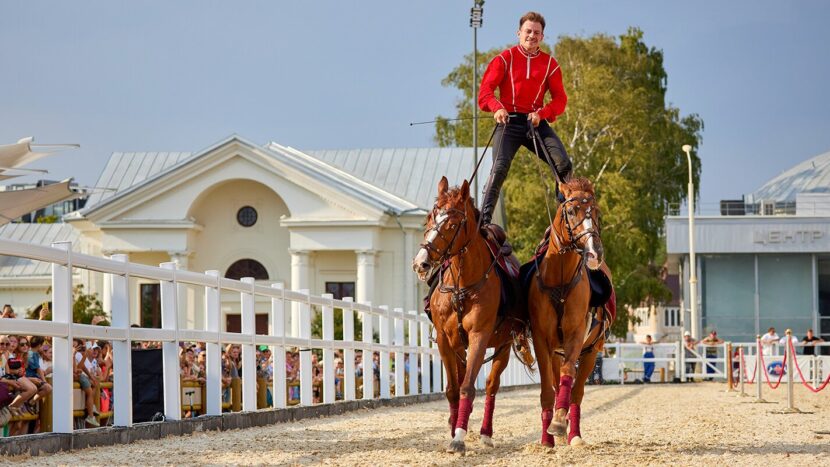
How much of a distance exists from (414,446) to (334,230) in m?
42.4

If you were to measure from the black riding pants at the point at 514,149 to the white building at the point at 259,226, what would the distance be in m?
40.5

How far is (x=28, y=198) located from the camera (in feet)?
60.5

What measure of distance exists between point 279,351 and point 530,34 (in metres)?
7.56

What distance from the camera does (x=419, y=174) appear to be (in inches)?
2413

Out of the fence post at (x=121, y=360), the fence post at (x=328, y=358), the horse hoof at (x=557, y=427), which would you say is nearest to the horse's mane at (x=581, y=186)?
the horse hoof at (x=557, y=427)

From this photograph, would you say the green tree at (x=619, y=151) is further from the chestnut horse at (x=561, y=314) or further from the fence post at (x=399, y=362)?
the chestnut horse at (x=561, y=314)

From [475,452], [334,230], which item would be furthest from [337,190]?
[475,452]

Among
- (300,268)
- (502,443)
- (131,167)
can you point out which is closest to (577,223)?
(502,443)

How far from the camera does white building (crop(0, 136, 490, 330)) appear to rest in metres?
54.6

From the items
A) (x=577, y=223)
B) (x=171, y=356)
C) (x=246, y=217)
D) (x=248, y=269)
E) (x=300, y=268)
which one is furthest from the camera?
(x=246, y=217)

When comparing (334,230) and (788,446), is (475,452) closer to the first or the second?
(788,446)

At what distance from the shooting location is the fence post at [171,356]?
1413cm

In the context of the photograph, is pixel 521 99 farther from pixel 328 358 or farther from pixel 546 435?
pixel 328 358

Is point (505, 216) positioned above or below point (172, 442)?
above
